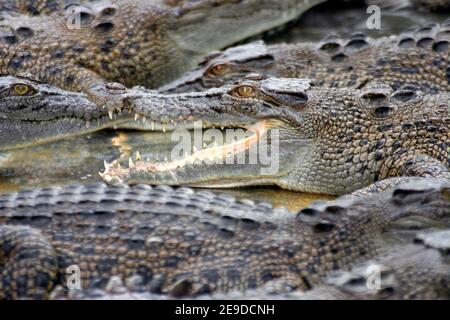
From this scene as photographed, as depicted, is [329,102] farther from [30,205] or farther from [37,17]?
[37,17]

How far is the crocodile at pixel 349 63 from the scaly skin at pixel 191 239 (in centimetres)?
218

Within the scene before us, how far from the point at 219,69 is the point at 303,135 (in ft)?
4.03

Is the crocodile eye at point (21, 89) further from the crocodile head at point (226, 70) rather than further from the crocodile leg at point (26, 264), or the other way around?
the crocodile leg at point (26, 264)

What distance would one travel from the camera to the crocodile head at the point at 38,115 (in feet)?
19.1

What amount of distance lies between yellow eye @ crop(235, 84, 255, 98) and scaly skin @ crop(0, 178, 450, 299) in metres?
1.16

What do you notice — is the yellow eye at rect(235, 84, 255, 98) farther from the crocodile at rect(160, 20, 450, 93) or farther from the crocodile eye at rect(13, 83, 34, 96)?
the crocodile eye at rect(13, 83, 34, 96)

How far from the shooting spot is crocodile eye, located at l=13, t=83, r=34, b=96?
5863 mm

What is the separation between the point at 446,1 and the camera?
25.2 feet

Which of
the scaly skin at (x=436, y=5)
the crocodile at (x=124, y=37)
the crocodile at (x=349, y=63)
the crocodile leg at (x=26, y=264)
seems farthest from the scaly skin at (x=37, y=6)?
the crocodile leg at (x=26, y=264)

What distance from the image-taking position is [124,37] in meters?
7.14

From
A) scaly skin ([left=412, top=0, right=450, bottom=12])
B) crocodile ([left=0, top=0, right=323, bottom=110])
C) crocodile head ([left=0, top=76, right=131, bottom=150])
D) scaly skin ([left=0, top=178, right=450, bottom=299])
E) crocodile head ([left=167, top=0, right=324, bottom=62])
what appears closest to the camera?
scaly skin ([left=0, top=178, right=450, bottom=299])

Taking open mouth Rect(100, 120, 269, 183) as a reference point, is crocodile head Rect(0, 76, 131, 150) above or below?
above

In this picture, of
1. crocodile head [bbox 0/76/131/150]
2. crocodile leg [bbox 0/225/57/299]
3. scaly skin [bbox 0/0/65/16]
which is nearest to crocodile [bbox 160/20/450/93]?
crocodile head [bbox 0/76/131/150]

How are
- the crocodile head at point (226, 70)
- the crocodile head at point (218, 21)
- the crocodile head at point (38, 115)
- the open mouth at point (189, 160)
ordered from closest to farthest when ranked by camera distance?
the open mouth at point (189, 160)
the crocodile head at point (38, 115)
the crocodile head at point (226, 70)
the crocodile head at point (218, 21)
